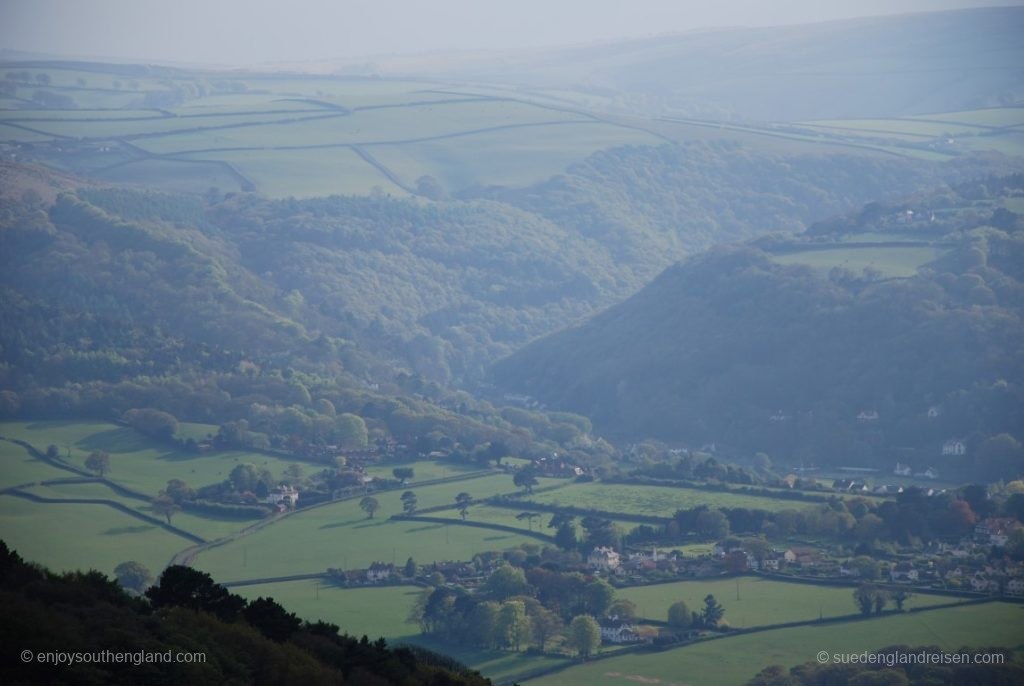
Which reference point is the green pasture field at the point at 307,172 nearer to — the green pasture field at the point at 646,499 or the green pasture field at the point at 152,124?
the green pasture field at the point at 152,124

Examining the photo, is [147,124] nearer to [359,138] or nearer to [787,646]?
[359,138]

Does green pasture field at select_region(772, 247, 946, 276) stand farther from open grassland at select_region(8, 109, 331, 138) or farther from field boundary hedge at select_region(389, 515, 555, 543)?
open grassland at select_region(8, 109, 331, 138)

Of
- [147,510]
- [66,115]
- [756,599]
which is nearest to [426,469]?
[147,510]

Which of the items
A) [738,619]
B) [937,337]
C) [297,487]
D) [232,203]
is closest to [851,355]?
[937,337]

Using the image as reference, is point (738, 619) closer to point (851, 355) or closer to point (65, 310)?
point (851, 355)

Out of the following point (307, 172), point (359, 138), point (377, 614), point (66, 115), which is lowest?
point (377, 614)

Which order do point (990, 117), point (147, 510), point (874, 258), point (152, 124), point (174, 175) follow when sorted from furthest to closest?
point (990, 117) < point (152, 124) < point (174, 175) < point (874, 258) < point (147, 510)
